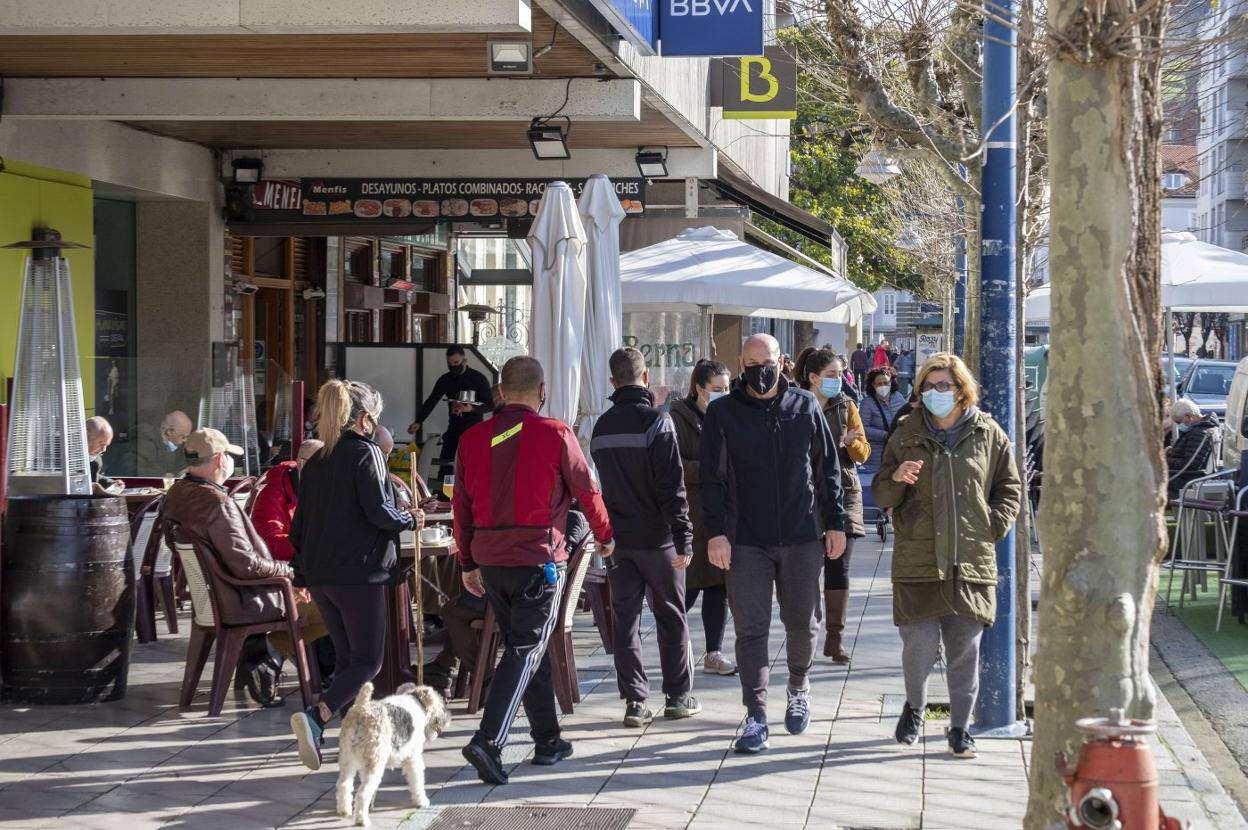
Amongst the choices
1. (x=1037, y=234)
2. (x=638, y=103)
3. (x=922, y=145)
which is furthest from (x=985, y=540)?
(x=1037, y=234)

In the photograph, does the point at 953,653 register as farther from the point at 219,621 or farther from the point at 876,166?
the point at 876,166

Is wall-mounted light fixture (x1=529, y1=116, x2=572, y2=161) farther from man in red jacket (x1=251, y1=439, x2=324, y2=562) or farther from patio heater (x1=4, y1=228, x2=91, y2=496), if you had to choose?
man in red jacket (x1=251, y1=439, x2=324, y2=562)

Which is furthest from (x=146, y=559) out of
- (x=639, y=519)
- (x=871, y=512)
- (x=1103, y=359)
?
(x=871, y=512)

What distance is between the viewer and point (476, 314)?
29344mm

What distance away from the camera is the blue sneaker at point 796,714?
308 inches

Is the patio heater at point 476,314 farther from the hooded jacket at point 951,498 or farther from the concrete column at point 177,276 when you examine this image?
the hooded jacket at point 951,498

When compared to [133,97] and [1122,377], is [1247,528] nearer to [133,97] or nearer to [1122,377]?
[1122,377]

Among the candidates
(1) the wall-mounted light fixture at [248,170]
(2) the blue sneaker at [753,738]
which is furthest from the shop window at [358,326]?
(2) the blue sneaker at [753,738]

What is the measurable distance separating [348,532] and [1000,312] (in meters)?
3.14

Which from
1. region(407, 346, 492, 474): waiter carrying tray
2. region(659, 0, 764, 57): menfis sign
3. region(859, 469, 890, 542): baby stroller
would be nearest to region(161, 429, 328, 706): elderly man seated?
region(659, 0, 764, 57): menfis sign

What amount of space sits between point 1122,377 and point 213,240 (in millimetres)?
14740

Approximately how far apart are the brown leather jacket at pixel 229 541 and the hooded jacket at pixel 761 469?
226 cm

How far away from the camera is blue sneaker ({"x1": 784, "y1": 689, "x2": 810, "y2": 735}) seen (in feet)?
25.7

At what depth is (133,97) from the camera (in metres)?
13.2
